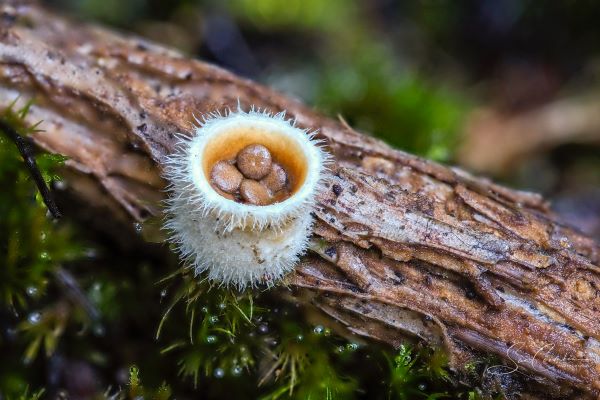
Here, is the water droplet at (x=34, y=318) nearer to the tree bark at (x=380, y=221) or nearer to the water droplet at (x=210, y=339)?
the tree bark at (x=380, y=221)

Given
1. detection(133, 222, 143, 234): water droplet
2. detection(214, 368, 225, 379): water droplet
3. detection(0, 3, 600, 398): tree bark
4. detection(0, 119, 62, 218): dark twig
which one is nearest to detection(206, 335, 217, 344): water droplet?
detection(214, 368, 225, 379): water droplet

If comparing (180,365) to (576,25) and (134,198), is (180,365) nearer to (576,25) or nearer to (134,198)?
(134,198)

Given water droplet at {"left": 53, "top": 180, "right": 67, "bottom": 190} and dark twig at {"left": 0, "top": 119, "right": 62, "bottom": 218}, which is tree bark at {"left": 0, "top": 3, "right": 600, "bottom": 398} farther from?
dark twig at {"left": 0, "top": 119, "right": 62, "bottom": 218}

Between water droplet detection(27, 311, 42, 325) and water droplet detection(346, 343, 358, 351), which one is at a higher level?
water droplet detection(346, 343, 358, 351)

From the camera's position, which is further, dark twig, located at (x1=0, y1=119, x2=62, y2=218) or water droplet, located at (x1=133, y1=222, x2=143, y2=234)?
water droplet, located at (x1=133, y1=222, x2=143, y2=234)

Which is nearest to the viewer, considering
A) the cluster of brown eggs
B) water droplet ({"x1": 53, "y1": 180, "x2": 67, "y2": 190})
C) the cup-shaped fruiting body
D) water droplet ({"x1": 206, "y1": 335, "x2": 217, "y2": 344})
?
the cup-shaped fruiting body

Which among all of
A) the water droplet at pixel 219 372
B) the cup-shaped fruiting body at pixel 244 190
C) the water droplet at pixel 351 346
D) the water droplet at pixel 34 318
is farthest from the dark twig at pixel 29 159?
the water droplet at pixel 351 346
